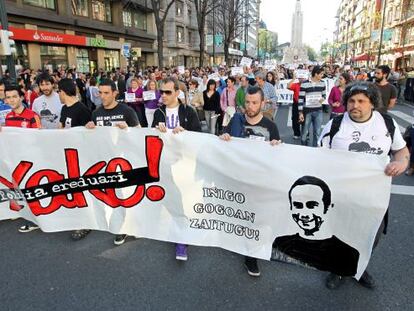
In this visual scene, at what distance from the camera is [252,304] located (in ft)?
9.73

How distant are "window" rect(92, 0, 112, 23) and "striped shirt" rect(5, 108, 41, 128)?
29.9 m

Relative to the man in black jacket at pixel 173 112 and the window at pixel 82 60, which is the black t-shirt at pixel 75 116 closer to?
the man in black jacket at pixel 173 112

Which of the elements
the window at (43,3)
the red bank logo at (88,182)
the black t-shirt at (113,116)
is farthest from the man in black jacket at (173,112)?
the window at (43,3)

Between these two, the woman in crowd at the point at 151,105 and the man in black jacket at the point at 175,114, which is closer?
the man in black jacket at the point at 175,114

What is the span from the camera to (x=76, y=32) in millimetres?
28031

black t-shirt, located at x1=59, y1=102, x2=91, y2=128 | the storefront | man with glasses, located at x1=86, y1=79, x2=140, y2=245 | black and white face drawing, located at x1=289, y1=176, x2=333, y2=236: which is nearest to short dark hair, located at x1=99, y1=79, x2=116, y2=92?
man with glasses, located at x1=86, y1=79, x2=140, y2=245

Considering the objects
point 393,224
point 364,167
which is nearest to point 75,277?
point 364,167

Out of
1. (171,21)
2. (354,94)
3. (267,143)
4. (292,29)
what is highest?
(292,29)

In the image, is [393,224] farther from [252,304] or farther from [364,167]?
[252,304]

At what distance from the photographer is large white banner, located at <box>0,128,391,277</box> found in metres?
2.97

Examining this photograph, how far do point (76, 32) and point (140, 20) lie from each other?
47.5ft

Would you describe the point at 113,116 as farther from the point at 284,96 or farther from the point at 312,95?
the point at 284,96

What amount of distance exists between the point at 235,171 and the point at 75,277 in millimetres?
1852

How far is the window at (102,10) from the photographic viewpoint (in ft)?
103
